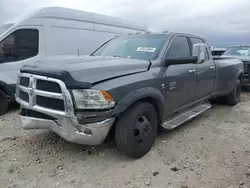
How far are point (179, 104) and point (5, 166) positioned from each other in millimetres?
2872

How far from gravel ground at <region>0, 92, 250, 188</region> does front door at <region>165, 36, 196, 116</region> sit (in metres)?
0.58

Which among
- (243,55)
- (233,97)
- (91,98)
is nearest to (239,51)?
(243,55)

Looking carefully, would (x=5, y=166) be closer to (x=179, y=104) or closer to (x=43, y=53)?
(x=179, y=104)

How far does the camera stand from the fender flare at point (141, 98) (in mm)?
3068

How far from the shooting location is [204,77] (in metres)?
5.13

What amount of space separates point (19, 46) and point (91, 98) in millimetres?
4124

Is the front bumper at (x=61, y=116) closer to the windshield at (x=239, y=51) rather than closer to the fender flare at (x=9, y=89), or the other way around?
the fender flare at (x=9, y=89)

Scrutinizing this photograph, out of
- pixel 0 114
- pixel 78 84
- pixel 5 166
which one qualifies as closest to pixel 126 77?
pixel 78 84

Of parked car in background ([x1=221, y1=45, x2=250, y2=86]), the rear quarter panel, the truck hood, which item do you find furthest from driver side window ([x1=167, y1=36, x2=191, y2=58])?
parked car in background ([x1=221, y1=45, x2=250, y2=86])

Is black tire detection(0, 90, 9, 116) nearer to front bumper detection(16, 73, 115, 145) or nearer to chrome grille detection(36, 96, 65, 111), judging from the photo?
front bumper detection(16, 73, 115, 145)

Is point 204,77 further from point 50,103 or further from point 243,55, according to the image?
point 243,55

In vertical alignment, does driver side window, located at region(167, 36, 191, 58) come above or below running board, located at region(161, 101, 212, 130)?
above

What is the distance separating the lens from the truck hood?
291cm

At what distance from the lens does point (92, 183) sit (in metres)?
2.88
